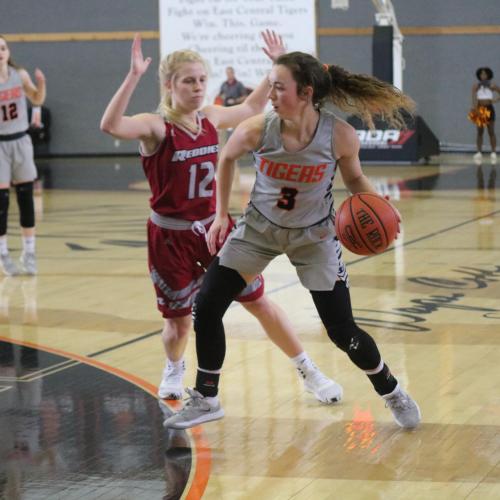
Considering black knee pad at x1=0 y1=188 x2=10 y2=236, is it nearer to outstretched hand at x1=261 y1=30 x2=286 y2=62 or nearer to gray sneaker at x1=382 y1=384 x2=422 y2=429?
outstretched hand at x1=261 y1=30 x2=286 y2=62

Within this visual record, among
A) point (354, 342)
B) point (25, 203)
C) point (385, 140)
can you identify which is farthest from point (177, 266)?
point (385, 140)

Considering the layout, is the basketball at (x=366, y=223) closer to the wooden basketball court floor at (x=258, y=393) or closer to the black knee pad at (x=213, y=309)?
the black knee pad at (x=213, y=309)

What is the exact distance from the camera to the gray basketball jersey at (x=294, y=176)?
4184 millimetres

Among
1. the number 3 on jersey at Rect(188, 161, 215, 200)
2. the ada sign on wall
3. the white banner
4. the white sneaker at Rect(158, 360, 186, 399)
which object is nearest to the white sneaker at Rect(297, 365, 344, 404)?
the white sneaker at Rect(158, 360, 186, 399)

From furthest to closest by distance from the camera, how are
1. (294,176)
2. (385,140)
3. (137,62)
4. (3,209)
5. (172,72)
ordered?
(385,140), (3,209), (172,72), (137,62), (294,176)

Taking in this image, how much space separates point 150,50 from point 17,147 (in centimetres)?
1485

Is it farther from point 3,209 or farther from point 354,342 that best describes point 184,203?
point 3,209

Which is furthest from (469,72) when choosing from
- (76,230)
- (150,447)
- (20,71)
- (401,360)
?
(150,447)

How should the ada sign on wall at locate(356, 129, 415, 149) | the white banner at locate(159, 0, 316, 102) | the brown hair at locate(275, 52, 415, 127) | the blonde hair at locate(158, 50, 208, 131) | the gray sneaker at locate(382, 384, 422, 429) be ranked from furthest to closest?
the white banner at locate(159, 0, 316, 102) → the ada sign on wall at locate(356, 129, 415, 149) → the blonde hair at locate(158, 50, 208, 131) → the gray sneaker at locate(382, 384, 422, 429) → the brown hair at locate(275, 52, 415, 127)

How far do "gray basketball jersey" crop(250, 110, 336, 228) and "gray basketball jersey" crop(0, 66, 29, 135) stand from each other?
4.20m

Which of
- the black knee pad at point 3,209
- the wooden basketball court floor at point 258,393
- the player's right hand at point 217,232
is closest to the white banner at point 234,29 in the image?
the wooden basketball court floor at point 258,393

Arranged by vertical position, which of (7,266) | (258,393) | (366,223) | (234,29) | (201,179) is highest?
(234,29)

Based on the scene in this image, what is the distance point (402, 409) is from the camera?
14.2ft

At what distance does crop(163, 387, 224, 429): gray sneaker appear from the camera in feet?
14.3
